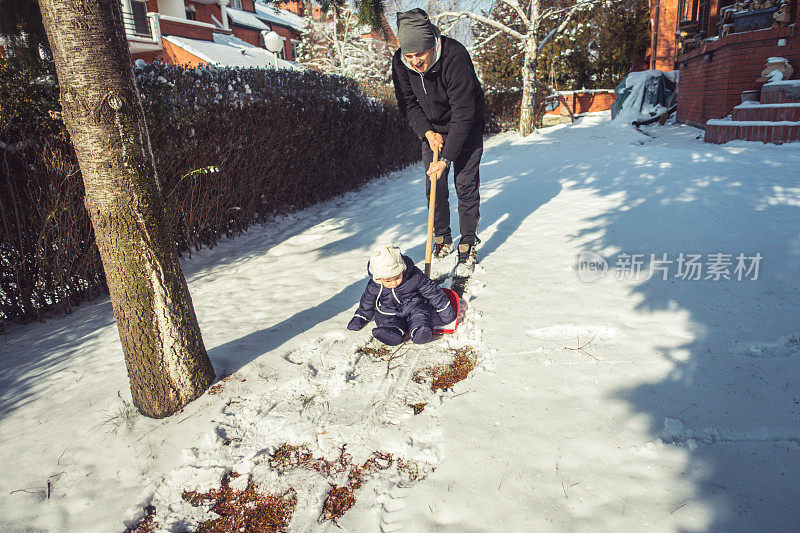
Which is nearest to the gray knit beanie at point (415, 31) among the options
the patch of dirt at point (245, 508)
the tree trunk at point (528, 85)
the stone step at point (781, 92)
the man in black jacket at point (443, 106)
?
the man in black jacket at point (443, 106)

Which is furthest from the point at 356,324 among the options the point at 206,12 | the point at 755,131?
the point at 206,12

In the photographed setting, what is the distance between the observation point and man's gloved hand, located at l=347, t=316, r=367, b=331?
10.1 feet

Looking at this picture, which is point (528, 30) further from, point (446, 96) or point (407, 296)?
point (407, 296)

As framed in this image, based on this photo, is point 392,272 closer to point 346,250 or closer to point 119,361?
point 119,361

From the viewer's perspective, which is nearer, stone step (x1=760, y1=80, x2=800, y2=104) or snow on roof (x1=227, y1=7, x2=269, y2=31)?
stone step (x1=760, y1=80, x2=800, y2=104)

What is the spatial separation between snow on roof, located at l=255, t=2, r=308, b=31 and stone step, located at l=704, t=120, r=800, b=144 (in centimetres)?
3150

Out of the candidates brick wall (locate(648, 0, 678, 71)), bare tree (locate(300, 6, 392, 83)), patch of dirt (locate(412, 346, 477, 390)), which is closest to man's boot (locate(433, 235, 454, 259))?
patch of dirt (locate(412, 346, 477, 390))

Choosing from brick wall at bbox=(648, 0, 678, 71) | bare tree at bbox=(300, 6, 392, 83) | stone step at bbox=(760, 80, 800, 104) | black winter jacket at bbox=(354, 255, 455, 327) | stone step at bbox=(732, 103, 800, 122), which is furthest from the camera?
bare tree at bbox=(300, 6, 392, 83)

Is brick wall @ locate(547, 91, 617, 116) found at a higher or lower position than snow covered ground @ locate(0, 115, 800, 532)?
higher

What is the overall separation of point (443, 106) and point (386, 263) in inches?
66.9

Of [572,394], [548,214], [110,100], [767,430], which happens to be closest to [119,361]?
[110,100]

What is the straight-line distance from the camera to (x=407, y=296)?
3.03m

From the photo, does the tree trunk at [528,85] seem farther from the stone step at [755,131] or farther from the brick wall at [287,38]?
the brick wall at [287,38]

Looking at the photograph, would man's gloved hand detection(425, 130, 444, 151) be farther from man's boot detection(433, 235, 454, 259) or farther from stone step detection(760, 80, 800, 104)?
stone step detection(760, 80, 800, 104)
